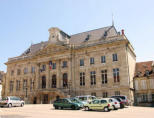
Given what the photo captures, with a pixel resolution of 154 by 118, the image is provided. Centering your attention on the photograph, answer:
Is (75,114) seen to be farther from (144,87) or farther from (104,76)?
(144,87)

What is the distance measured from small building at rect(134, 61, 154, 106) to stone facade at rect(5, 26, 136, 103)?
4.98 ft

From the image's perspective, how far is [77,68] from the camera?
36344 mm

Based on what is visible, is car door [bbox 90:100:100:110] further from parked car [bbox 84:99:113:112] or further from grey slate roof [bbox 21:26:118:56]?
grey slate roof [bbox 21:26:118:56]

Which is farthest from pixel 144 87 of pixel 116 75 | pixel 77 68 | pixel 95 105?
pixel 95 105

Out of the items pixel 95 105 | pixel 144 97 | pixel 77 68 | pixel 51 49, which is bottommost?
pixel 144 97

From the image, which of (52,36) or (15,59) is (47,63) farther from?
(15,59)

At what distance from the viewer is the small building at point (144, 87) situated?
102 feet

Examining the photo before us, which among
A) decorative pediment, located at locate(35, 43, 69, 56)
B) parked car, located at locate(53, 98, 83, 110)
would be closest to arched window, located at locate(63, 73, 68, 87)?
decorative pediment, located at locate(35, 43, 69, 56)

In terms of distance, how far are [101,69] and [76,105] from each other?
15251 millimetres

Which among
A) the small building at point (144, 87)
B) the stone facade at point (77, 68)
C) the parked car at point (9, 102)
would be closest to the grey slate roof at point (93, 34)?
the stone facade at point (77, 68)

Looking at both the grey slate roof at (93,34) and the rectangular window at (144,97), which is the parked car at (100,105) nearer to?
the rectangular window at (144,97)

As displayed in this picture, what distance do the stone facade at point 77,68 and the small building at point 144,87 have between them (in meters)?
1.52

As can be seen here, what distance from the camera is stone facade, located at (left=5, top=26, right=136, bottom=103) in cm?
3222

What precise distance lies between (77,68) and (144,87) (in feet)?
43.3
